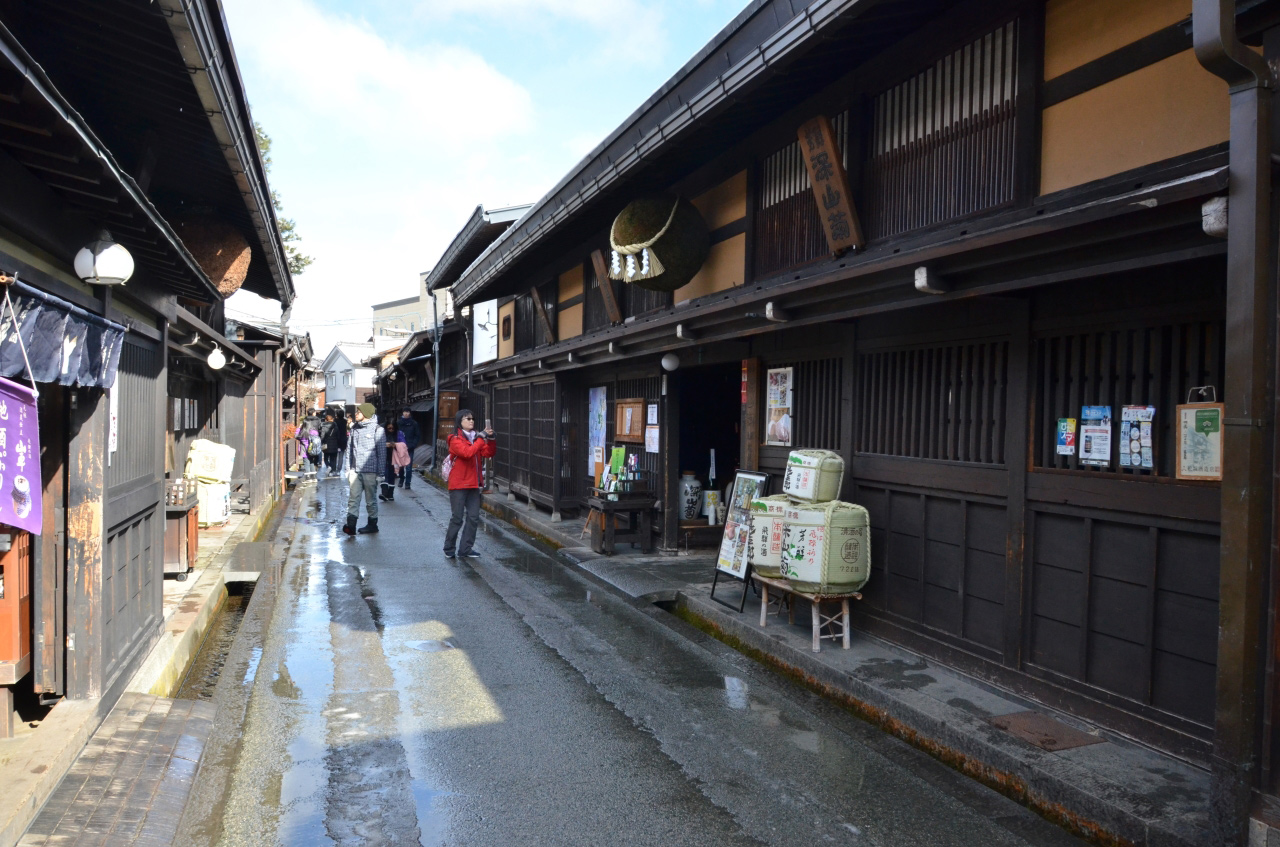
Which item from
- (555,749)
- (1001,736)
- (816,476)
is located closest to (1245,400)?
(1001,736)

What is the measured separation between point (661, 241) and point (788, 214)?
1975 mm

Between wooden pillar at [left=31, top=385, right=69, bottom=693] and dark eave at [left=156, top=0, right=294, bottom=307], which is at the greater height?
dark eave at [left=156, top=0, right=294, bottom=307]

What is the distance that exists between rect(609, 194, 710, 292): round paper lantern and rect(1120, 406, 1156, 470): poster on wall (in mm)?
5913

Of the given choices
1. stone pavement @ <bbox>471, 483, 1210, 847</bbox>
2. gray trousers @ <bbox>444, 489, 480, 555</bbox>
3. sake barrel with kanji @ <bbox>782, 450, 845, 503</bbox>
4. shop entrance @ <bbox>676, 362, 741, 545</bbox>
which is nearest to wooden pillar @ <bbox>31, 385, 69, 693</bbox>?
stone pavement @ <bbox>471, 483, 1210, 847</bbox>

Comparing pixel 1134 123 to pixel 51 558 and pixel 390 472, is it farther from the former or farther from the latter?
pixel 390 472

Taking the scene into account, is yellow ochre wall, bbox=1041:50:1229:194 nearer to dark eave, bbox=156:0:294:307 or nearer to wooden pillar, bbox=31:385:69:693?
dark eave, bbox=156:0:294:307

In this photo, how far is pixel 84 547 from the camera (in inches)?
210

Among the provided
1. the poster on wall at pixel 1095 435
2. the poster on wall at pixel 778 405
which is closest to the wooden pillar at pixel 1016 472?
the poster on wall at pixel 1095 435

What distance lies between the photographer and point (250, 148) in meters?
6.71

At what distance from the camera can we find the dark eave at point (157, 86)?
462 centimetres

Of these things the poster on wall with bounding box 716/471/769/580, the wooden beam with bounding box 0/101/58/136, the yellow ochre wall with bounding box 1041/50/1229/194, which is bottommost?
the poster on wall with bounding box 716/471/769/580

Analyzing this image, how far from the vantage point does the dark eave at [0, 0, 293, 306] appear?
182 inches

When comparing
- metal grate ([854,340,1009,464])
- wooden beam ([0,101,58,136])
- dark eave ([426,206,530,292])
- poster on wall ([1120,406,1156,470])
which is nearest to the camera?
wooden beam ([0,101,58,136])

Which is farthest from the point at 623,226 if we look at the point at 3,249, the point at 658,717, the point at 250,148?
the point at 3,249
